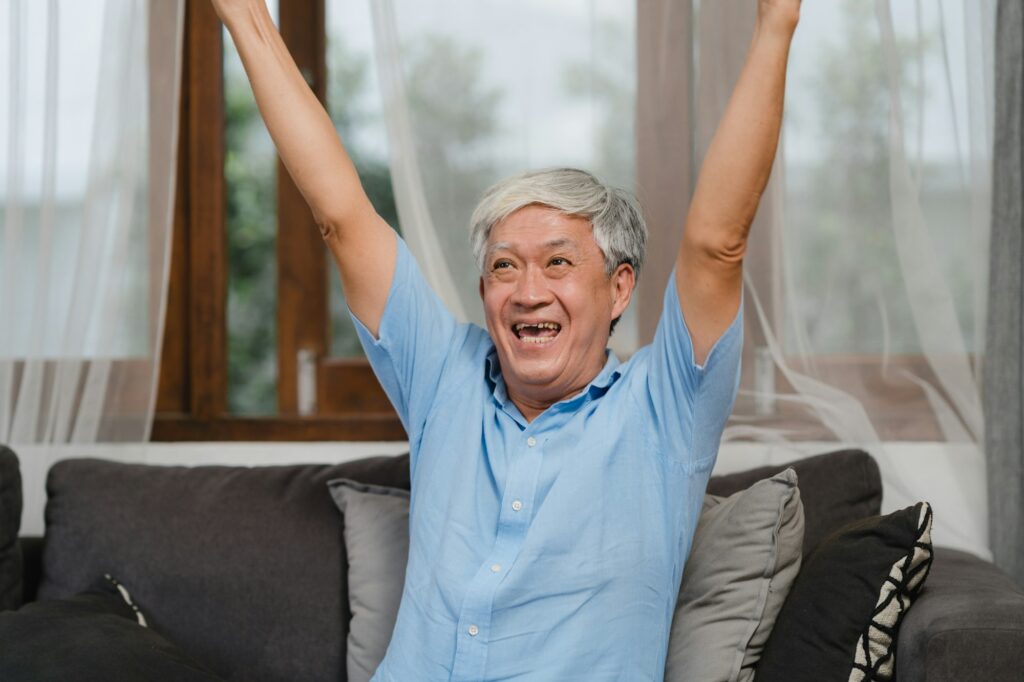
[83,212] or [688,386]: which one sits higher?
[83,212]

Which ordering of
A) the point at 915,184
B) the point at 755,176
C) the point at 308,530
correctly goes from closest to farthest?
the point at 755,176
the point at 308,530
the point at 915,184

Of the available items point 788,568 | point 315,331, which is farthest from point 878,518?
point 315,331

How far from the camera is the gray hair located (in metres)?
1.82

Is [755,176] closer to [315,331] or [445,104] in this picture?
[445,104]

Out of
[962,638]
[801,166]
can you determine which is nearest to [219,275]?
[801,166]

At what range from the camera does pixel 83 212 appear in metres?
2.67

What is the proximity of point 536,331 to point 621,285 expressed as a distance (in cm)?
18

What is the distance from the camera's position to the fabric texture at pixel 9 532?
7.30 ft

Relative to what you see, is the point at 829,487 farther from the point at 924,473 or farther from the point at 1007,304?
the point at 1007,304

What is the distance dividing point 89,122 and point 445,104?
2.85ft

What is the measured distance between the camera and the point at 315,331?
2896 mm

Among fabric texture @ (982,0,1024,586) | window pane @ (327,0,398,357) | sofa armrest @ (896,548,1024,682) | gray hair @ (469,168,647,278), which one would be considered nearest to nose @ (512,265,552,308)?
gray hair @ (469,168,647,278)

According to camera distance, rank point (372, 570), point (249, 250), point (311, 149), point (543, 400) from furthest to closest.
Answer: point (249, 250), point (372, 570), point (543, 400), point (311, 149)

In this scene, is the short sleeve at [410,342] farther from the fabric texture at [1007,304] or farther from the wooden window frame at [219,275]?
the fabric texture at [1007,304]
